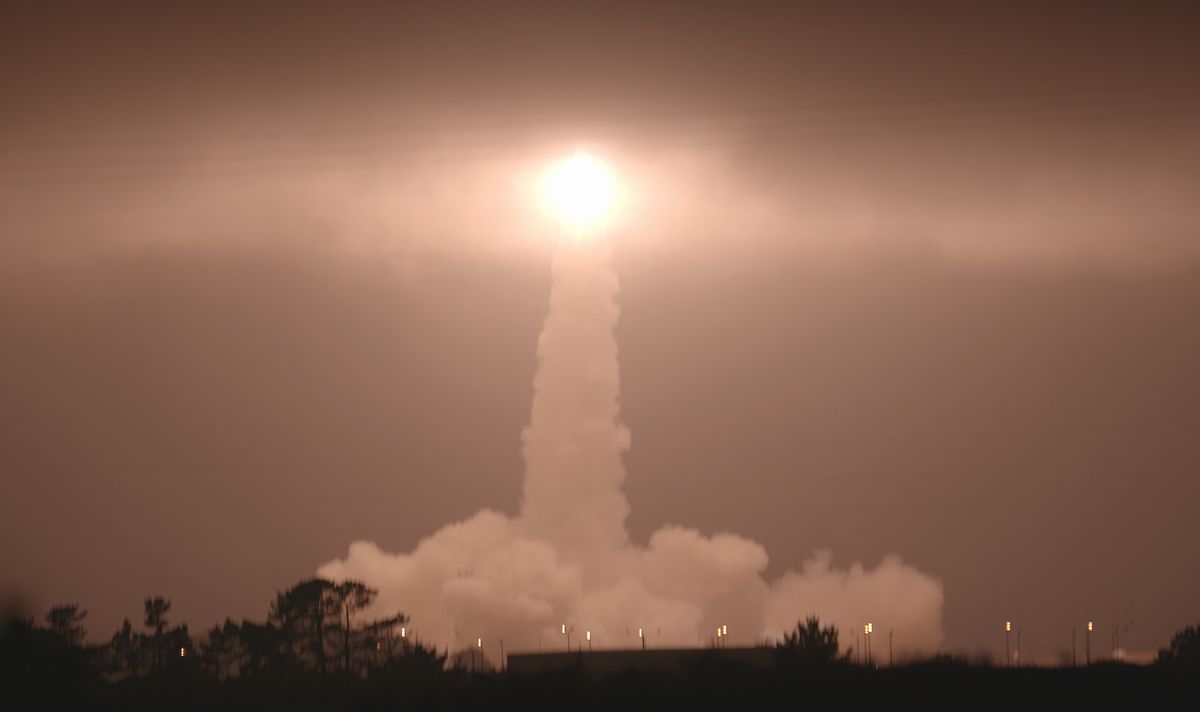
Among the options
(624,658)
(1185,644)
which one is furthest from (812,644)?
(1185,644)

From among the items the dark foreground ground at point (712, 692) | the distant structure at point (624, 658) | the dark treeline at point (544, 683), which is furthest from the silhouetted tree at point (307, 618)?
the dark foreground ground at point (712, 692)

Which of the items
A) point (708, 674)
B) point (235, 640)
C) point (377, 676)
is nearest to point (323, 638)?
point (235, 640)

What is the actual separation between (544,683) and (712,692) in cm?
876

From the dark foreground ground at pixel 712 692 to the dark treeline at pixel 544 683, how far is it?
9 cm

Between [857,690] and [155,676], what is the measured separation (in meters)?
61.3

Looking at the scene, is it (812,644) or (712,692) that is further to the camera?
(812,644)

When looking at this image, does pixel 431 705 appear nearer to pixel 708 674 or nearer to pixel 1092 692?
pixel 708 674

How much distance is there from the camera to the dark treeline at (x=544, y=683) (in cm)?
7112

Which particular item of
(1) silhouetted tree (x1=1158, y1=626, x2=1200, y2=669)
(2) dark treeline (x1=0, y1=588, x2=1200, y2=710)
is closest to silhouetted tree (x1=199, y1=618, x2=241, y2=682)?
(2) dark treeline (x1=0, y1=588, x2=1200, y2=710)

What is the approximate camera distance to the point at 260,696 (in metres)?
86.1

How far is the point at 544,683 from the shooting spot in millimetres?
78562

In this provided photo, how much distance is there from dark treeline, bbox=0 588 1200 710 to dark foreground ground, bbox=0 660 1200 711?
0.29ft

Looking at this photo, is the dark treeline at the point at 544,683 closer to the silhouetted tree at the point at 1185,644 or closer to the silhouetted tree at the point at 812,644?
the silhouetted tree at the point at 812,644

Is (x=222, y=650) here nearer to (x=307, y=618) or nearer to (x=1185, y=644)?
(x=307, y=618)
